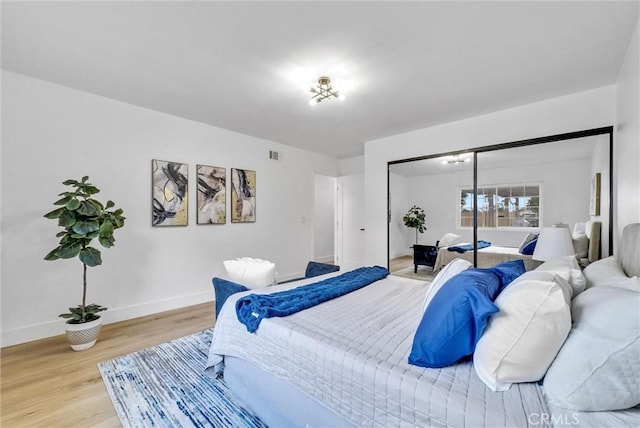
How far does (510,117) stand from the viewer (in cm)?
324

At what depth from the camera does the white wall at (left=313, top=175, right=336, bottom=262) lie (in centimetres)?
699

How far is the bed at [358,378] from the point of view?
905mm

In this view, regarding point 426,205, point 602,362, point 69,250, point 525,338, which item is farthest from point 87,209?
point 426,205

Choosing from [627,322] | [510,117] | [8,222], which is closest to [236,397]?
[627,322]

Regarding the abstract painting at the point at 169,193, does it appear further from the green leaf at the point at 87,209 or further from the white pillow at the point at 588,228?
the white pillow at the point at 588,228

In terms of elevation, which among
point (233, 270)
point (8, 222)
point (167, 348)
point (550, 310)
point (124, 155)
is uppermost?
point (124, 155)

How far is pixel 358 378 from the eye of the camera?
116 cm

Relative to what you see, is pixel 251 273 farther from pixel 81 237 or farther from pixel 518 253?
pixel 518 253

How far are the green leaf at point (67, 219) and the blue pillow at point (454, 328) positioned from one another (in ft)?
9.47

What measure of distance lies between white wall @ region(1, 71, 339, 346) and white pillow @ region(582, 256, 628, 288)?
12.9 ft

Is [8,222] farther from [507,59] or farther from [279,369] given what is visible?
[507,59]

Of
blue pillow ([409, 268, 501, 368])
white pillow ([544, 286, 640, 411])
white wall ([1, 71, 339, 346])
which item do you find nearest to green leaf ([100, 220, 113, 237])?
white wall ([1, 71, 339, 346])

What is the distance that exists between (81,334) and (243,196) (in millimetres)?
2495

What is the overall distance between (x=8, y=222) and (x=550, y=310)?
4.03 metres
